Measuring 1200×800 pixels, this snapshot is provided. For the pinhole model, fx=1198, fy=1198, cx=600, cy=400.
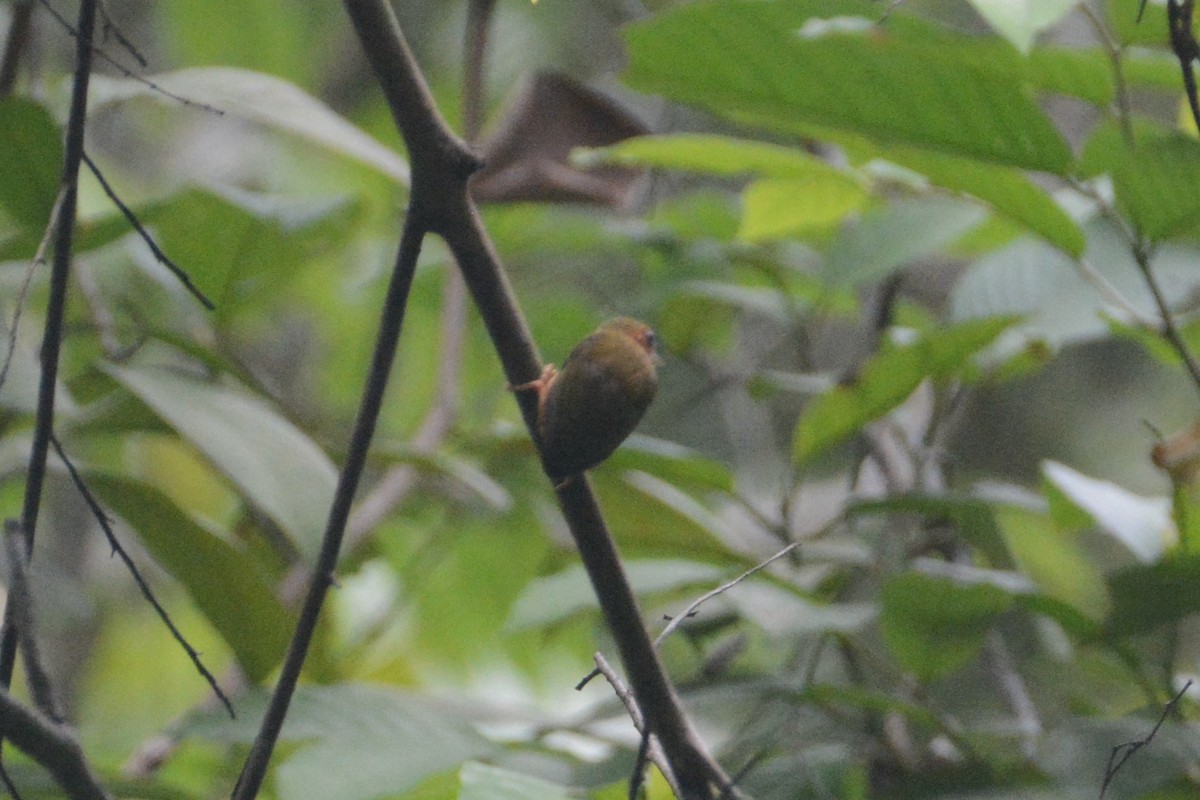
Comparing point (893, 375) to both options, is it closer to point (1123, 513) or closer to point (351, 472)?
point (1123, 513)

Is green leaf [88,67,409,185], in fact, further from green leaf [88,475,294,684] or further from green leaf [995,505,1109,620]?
green leaf [995,505,1109,620]

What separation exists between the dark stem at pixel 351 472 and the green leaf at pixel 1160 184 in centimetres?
67

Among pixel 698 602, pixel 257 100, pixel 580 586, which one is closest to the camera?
pixel 698 602

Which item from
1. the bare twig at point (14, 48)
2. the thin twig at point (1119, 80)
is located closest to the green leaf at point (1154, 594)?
the thin twig at point (1119, 80)

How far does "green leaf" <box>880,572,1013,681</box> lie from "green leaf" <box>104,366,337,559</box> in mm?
515

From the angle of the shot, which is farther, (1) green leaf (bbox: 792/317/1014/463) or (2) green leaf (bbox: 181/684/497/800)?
(1) green leaf (bbox: 792/317/1014/463)

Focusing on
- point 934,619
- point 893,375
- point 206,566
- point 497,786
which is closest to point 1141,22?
point 893,375

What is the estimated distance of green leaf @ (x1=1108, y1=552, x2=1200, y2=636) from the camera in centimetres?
104

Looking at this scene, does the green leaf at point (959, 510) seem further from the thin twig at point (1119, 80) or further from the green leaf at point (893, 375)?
the thin twig at point (1119, 80)

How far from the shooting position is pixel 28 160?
1.06 metres

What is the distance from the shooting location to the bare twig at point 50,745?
17.5 inches

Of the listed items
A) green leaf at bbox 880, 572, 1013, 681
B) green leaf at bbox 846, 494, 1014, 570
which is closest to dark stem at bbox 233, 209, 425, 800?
green leaf at bbox 880, 572, 1013, 681

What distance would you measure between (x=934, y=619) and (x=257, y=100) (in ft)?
2.44

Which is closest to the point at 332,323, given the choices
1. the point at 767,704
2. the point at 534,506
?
the point at 534,506
